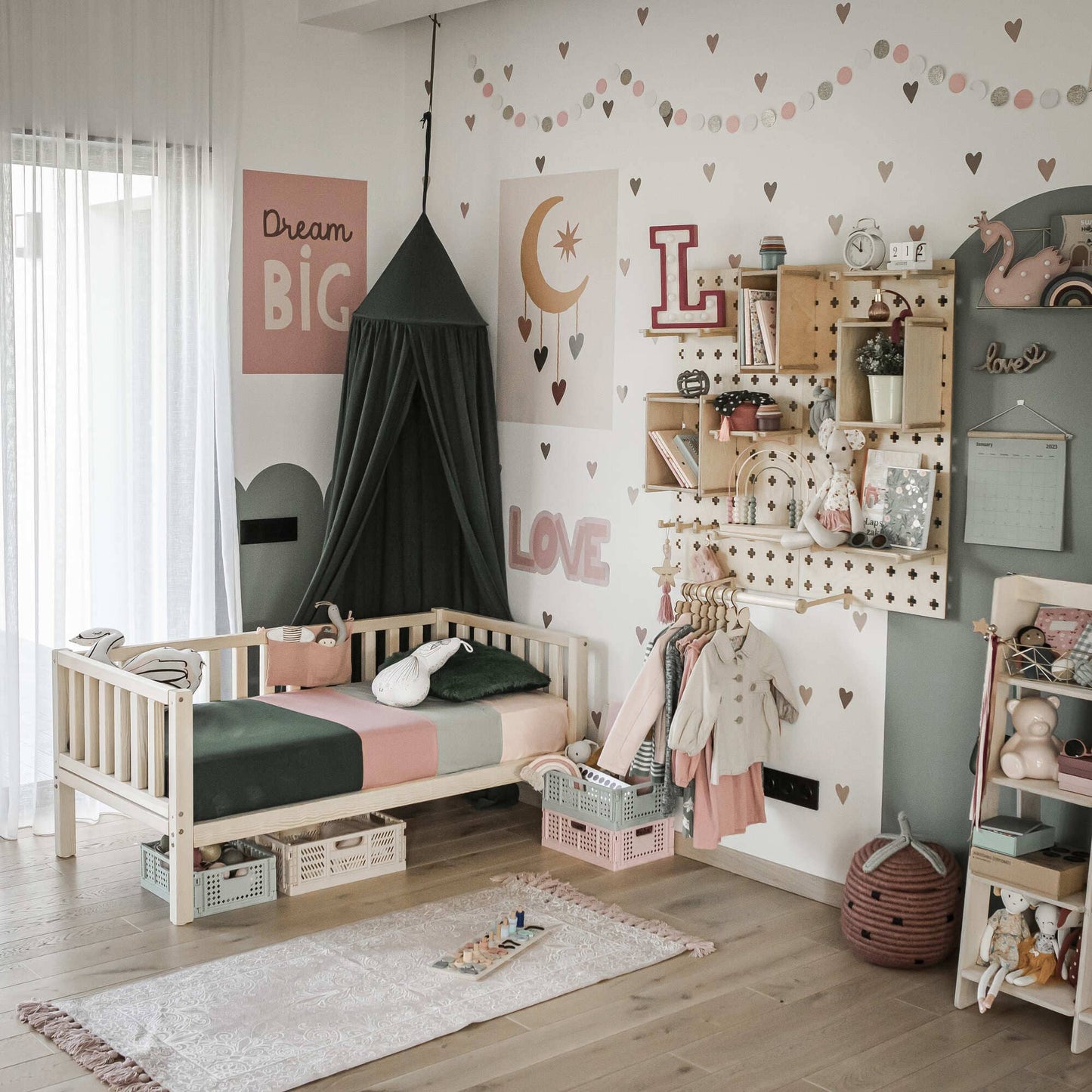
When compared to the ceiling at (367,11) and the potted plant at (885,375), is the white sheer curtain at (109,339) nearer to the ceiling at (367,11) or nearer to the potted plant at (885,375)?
the ceiling at (367,11)

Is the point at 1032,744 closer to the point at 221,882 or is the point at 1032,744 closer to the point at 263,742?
the point at 263,742

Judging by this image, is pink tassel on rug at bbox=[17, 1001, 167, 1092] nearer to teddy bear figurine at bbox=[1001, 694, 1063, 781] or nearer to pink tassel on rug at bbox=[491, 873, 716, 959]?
pink tassel on rug at bbox=[491, 873, 716, 959]

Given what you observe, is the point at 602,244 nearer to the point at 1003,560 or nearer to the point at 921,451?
the point at 921,451

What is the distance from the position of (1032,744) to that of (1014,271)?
1.09 m

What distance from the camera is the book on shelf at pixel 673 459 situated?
3.88 m

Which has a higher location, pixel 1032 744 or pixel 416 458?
pixel 416 458

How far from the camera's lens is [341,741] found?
3785 mm

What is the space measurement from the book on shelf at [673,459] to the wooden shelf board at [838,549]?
0.17 metres

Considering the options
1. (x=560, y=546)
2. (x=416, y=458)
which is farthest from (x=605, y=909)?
(x=416, y=458)

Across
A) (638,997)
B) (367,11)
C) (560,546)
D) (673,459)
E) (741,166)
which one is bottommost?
(638,997)

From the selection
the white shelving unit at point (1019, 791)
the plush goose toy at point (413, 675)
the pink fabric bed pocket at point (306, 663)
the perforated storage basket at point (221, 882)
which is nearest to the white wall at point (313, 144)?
the pink fabric bed pocket at point (306, 663)

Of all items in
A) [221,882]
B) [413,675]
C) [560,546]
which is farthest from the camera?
[560,546]

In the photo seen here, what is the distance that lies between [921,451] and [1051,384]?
1.23 feet

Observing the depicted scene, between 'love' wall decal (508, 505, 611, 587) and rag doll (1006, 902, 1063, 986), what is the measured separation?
5.84ft
